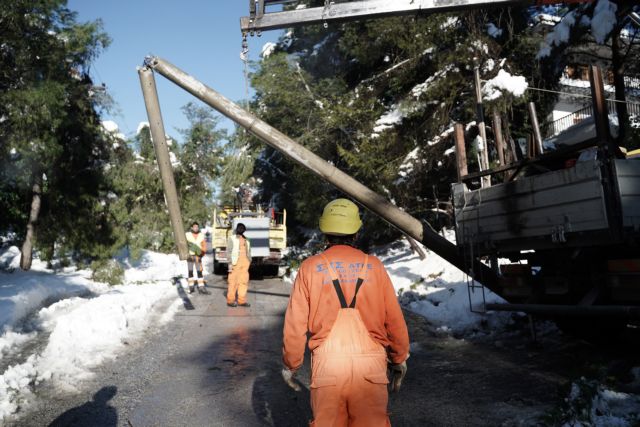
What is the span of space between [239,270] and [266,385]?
679 cm

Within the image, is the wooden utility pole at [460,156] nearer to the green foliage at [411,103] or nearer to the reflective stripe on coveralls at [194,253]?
the green foliage at [411,103]

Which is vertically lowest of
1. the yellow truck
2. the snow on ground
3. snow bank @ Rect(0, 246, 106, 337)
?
the snow on ground

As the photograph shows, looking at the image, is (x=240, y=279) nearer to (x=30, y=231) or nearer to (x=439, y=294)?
(x=439, y=294)

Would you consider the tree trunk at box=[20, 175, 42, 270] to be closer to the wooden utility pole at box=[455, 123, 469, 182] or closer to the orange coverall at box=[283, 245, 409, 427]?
the wooden utility pole at box=[455, 123, 469, 182]

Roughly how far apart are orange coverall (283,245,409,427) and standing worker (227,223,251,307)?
923cm

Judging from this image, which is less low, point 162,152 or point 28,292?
point 162,152

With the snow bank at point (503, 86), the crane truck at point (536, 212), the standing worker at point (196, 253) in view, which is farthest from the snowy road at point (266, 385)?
the snow bank at point (503, 86)

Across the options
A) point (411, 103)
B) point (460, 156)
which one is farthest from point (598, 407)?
point (411, 103)

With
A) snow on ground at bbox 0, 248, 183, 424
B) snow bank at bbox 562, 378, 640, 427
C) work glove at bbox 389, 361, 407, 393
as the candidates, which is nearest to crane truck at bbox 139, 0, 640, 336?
snow bank at bbox 562, 378, 640, 427

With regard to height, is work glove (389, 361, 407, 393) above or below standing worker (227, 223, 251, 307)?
below

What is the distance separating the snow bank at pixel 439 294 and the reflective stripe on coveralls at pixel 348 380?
18.9ft

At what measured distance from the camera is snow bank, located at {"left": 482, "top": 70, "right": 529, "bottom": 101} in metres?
13.9

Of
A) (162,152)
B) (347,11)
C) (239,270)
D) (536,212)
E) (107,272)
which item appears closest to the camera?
(536,212)

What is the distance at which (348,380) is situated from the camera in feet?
9.30
